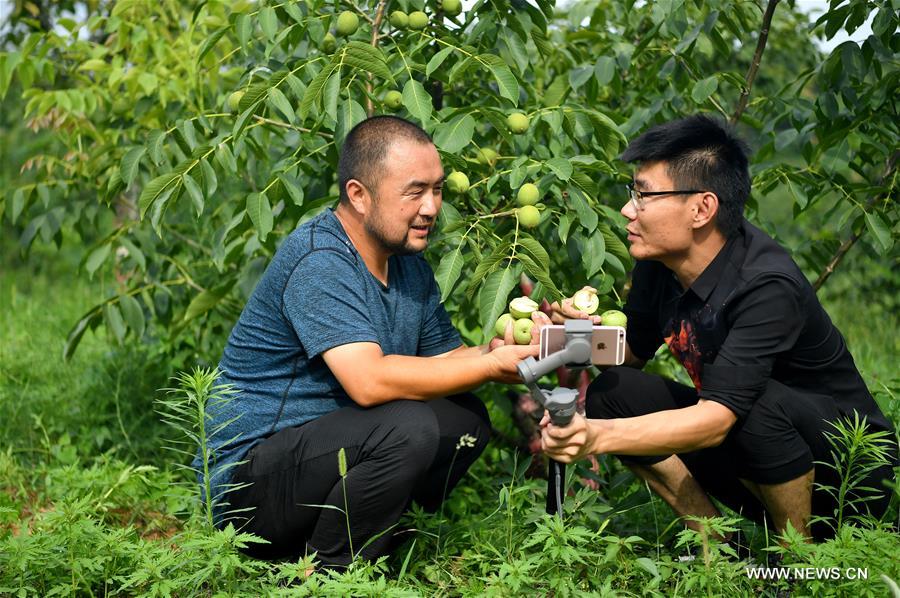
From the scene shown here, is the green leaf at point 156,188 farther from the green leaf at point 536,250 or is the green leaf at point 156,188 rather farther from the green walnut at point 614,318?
the green walnut at point 614,318

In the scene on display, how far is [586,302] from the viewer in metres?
2.75

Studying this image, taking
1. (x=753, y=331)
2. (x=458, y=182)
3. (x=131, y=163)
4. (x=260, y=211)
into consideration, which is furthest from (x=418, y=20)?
(x=753, y=331)

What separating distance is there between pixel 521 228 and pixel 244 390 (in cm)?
88

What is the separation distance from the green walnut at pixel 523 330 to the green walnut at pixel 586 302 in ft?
0.47

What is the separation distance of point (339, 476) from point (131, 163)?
1.21 metres

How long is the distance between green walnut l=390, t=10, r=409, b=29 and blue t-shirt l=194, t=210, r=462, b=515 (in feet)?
2.08

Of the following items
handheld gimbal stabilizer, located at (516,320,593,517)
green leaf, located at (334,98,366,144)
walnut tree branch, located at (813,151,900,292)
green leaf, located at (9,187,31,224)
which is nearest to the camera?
handheld gimbal stabilizer, located at (516,320,593,517)

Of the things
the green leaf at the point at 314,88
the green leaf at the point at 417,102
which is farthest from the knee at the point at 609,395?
the green leaf at the point at 314,88

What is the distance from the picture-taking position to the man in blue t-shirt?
2.57 meters

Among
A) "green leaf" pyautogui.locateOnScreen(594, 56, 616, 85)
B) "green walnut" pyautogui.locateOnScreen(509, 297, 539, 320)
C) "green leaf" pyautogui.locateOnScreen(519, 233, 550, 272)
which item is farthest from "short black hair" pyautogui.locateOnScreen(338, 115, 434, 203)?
"green leaf" pyautogui.locateOnScreen(594, 56, 616, 85)

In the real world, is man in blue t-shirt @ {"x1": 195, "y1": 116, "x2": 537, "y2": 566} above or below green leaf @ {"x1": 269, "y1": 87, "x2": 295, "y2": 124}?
below

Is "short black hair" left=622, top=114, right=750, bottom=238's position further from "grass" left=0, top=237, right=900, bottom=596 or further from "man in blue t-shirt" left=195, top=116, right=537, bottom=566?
"grass" left=0, top=237, right=900, bottom=596

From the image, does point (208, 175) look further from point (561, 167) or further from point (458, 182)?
point (561, 167)

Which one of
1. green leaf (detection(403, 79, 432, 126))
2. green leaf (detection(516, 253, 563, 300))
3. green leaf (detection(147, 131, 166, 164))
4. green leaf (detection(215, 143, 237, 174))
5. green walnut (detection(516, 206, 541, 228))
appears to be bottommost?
green leaf (detection(516, 253, 563, 300))
